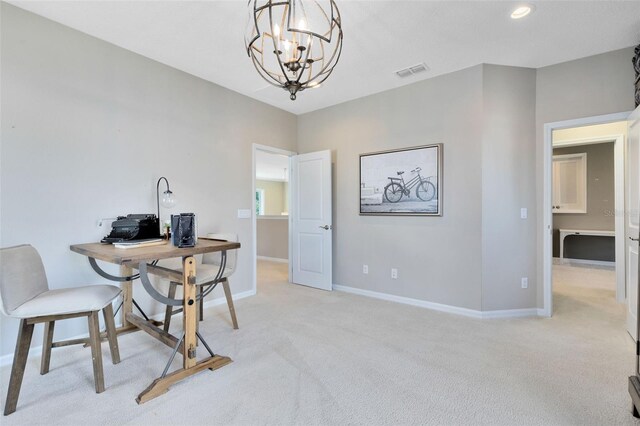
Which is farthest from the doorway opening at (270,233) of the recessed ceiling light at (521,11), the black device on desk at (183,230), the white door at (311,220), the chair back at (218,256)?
the recessed ceiling light at (521,11)

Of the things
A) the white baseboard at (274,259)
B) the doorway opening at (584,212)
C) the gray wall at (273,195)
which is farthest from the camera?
the gray wall at (273,195)

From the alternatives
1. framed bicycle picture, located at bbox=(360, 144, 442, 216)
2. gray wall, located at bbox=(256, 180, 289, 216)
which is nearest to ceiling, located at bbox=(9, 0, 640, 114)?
framed bicycle picture, located at bbox=(360, 144, 442, 216)

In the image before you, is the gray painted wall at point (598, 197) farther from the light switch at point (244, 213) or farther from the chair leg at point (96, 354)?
the chair leg at point (96, 354)

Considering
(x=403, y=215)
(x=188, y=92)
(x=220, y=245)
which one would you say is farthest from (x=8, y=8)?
(x=403, y=215)

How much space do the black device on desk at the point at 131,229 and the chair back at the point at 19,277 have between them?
1.58 feet

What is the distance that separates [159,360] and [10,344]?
1.12m

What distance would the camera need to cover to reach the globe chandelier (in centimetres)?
150

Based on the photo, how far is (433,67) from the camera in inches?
125

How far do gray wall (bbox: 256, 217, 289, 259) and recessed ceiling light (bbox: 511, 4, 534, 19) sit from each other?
4.97 m

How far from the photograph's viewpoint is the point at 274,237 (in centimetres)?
676

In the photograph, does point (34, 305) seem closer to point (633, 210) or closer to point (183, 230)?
point (183, 230)

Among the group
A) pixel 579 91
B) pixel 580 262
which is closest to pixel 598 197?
pixel 580 262

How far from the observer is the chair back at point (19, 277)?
5.69 ft

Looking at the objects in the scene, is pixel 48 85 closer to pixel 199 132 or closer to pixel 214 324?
pixel 199 132
